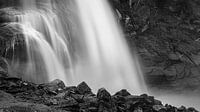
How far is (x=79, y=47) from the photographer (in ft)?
136

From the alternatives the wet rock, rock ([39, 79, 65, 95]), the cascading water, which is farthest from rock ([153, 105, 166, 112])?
the cascading water

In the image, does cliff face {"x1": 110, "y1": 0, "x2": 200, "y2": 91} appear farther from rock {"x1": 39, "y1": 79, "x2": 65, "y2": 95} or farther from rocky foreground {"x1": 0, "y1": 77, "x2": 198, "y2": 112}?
rock {"x1": 39, "y1": 79, "x2": 65, "y2": 95}

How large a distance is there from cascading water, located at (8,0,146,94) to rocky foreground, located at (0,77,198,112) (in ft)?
25.0

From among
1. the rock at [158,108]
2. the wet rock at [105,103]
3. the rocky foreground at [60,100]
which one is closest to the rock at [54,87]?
the rocky foreground at [60,100]

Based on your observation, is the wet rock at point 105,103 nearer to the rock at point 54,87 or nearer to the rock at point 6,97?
the rock at point 54,87

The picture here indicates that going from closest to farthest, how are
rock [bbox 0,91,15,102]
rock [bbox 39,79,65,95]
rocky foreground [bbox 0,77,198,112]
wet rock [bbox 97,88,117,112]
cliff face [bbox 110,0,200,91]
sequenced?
rocky foreground [bbox 0,77,198,112]
rock [bbox 0,91,15,102]
wet rock [bbox 97,88,117,112]
rock [bbox 39,79,65,95]
cliff face [bbox 110,0,200,91]

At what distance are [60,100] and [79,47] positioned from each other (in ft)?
63.5

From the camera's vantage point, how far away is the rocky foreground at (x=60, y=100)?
2072 cm

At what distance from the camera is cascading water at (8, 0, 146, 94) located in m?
33.0

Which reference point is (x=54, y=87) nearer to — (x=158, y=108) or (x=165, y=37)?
(x=158, y=108)

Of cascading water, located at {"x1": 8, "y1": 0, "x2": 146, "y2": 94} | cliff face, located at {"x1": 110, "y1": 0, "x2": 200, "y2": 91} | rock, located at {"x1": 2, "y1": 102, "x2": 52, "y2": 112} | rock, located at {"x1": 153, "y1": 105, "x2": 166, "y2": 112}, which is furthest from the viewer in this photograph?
cliff face, located at {"x1": 110, "y1": 0, "x2": 200, "y2": 91}

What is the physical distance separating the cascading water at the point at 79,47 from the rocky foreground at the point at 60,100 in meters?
7.63

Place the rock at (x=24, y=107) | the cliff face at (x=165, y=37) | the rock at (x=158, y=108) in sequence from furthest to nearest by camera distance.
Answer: the cliff face at (x=165, y=37) < the rock at (x=158, y=108) < the rock at (x=24, y=107)

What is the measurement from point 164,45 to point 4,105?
31.5m
